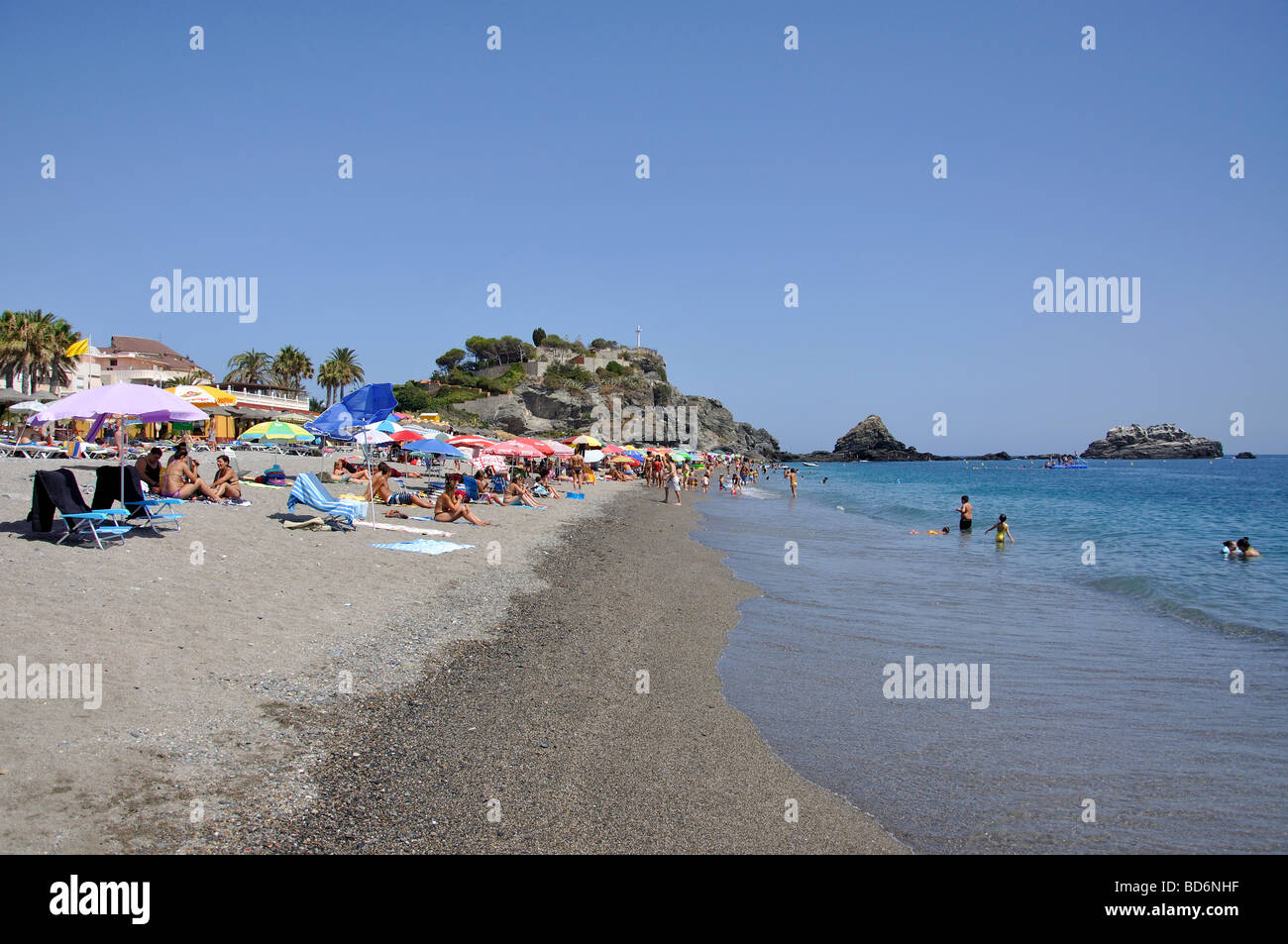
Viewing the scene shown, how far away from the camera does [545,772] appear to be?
513 cm

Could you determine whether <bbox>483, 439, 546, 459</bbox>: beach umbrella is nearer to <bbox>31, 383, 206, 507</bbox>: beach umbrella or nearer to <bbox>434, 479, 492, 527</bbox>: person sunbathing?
<bbox>434, 479, 492, 527</bbox>: person sunbathing

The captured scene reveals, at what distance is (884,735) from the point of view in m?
6.38

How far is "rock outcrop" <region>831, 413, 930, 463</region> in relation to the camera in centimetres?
16638

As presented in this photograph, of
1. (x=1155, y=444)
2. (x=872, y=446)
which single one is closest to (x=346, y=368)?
(x=872, y=446)

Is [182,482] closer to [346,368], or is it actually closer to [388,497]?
[388,497]

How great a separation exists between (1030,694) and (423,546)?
920 cm

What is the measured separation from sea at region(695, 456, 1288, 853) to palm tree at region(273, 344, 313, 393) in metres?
73.3

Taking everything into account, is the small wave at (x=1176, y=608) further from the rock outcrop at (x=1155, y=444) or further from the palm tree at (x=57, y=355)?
the rock outcrop at (x=1155, y=444)

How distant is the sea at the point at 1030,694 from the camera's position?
4965 mm

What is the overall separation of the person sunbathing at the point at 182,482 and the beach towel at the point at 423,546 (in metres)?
4.49

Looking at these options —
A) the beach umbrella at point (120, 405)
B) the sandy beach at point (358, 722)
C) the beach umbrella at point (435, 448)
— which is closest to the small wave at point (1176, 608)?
the sandy beach at point (358, 722)
